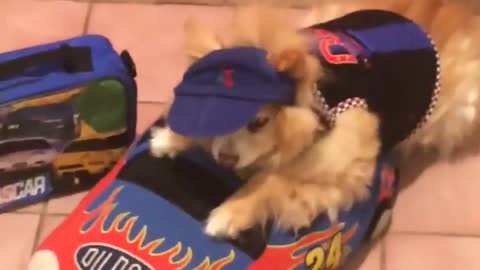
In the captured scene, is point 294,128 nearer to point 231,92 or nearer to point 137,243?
point 231,92

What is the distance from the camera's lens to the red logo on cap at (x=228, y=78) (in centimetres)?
105

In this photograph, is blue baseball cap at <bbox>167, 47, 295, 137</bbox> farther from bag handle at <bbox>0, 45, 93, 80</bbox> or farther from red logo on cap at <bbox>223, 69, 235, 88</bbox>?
bag handle at <bbox>0, 45, 93, 80</bbox>

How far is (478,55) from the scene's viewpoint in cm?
138

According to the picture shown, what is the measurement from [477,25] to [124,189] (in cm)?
58

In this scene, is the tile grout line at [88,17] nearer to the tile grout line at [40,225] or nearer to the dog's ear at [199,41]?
the tile grout line at [40,225]

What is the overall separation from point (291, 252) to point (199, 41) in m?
0.29

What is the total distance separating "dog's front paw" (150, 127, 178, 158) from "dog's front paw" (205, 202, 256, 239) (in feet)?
0.35

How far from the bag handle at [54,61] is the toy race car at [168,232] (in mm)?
172

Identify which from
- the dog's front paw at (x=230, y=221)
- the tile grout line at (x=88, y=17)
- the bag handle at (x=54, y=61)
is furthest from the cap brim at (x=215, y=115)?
the tile grout line at (x=88, y=17)

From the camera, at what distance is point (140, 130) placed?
1542 millimetres

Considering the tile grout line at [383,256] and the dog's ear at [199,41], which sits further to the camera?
the tile grout line at [383,256]

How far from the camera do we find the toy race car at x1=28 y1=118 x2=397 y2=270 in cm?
116

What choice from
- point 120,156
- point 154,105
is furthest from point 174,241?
point 154,105

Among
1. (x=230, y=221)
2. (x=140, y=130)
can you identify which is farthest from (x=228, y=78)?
(x=140, y=130)
